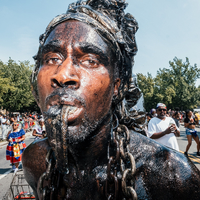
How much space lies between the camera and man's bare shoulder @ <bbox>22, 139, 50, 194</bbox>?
1988mm

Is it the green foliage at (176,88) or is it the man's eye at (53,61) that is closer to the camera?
the man's eye at (53,61)

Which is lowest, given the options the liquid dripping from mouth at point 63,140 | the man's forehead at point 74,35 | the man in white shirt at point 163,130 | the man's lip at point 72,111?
the man in white shirt at point 163,130

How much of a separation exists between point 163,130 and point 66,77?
461 cm

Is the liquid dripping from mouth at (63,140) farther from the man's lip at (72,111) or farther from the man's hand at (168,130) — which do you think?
the man's hand at (168,130)

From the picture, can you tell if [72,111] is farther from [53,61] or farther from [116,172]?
[116,172]

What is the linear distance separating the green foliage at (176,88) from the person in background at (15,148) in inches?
1738

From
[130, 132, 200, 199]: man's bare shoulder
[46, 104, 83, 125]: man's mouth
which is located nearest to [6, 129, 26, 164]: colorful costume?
[130, 132, 200, 199]: man's bare shoulder

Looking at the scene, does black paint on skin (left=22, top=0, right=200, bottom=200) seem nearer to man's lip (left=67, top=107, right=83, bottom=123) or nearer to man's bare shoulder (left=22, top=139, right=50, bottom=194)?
man's lip (left=67, top=107, right=83, bottom=123)

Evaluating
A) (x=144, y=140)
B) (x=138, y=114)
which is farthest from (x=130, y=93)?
(x=144, y=140)

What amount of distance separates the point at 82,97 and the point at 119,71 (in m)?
0.54

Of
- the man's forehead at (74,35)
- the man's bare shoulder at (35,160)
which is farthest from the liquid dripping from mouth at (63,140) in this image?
the man's bare shoulder at (35,160)

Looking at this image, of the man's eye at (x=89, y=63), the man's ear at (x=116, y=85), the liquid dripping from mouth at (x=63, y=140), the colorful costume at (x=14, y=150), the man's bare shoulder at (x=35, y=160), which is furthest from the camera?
the colorful costume at (x=14, y=150)

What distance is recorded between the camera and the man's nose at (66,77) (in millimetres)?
1236

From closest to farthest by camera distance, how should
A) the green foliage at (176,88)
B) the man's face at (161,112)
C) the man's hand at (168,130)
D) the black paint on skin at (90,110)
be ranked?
the black paint on skin at (90,110), the man's hand at (168,130), the man's face at (161,112), the green foliage at (176,88)
